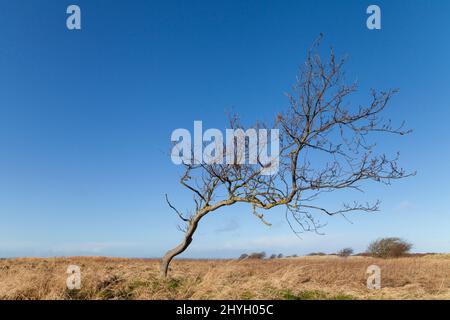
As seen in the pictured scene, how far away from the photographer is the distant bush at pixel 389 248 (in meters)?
35.9

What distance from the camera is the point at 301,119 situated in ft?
31.7

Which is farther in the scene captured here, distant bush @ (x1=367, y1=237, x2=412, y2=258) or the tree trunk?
distant bush @ (x1=367, y1=237, x2=412, y2=258)

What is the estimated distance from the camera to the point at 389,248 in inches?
1416

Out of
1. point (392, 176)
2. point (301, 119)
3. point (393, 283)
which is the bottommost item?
point (393, 283)

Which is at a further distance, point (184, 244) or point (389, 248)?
point (389, 248)

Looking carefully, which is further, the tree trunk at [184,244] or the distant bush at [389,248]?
the distant bush at [389,248]

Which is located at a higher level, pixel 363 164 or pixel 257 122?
pixel 257 122

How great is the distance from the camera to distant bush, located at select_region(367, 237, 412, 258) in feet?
118

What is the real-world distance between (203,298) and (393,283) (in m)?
6.18

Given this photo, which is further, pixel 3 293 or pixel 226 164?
pixel 226 164
